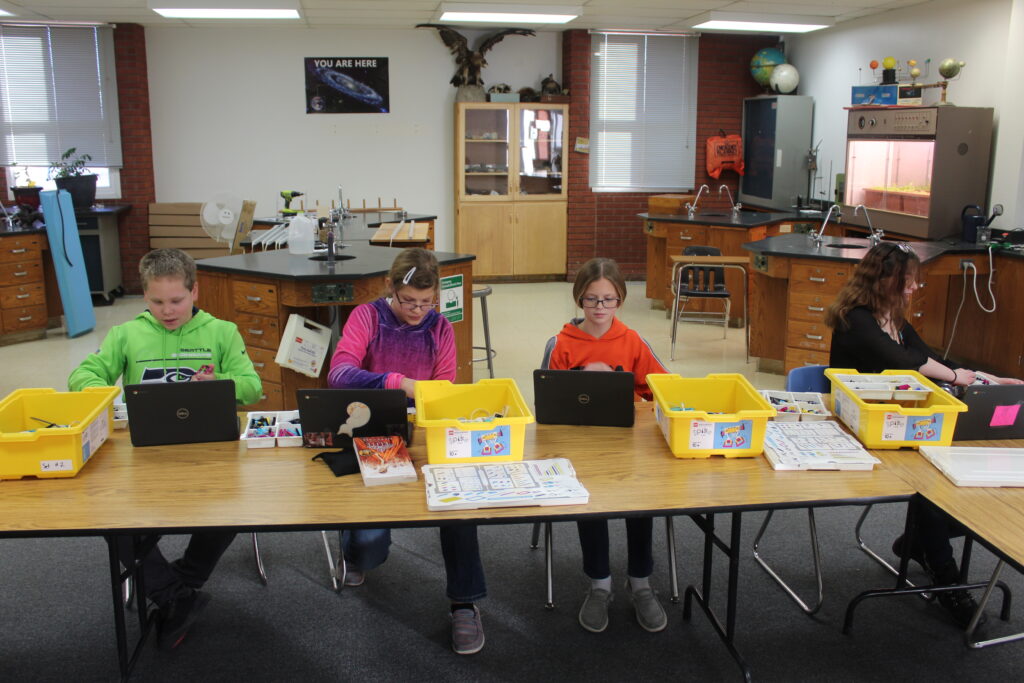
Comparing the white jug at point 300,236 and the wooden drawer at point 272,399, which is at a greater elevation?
the white jug at point 300,236

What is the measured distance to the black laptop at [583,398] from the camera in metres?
2.69

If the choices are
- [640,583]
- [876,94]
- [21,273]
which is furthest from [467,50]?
[640,583]

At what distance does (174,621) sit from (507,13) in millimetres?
6290

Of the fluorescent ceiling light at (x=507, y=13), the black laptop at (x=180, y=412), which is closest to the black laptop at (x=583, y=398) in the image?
the black laptop at (x=180, y=412)

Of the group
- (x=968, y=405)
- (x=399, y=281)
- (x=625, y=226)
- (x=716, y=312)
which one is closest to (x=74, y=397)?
(x=399, y=281)

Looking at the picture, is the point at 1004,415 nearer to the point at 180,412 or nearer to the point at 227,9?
the point at 180,412

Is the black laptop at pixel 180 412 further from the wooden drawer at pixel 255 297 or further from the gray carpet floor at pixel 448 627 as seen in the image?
the wooden drawer at pixel 255 297

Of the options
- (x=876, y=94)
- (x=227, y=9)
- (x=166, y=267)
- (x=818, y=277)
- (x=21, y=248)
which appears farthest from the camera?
(x=227, y=9)

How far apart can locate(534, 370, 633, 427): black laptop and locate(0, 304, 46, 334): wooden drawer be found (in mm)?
5806

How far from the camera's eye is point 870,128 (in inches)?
282

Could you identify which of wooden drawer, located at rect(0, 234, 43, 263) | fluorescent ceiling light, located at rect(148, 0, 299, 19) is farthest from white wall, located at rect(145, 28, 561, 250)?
wooden drawer, located at rect(0, 234, 43, 263)

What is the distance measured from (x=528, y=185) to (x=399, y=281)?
700 centimetres

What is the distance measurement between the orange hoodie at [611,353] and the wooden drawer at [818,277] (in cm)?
299

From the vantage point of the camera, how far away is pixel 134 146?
354 inches
